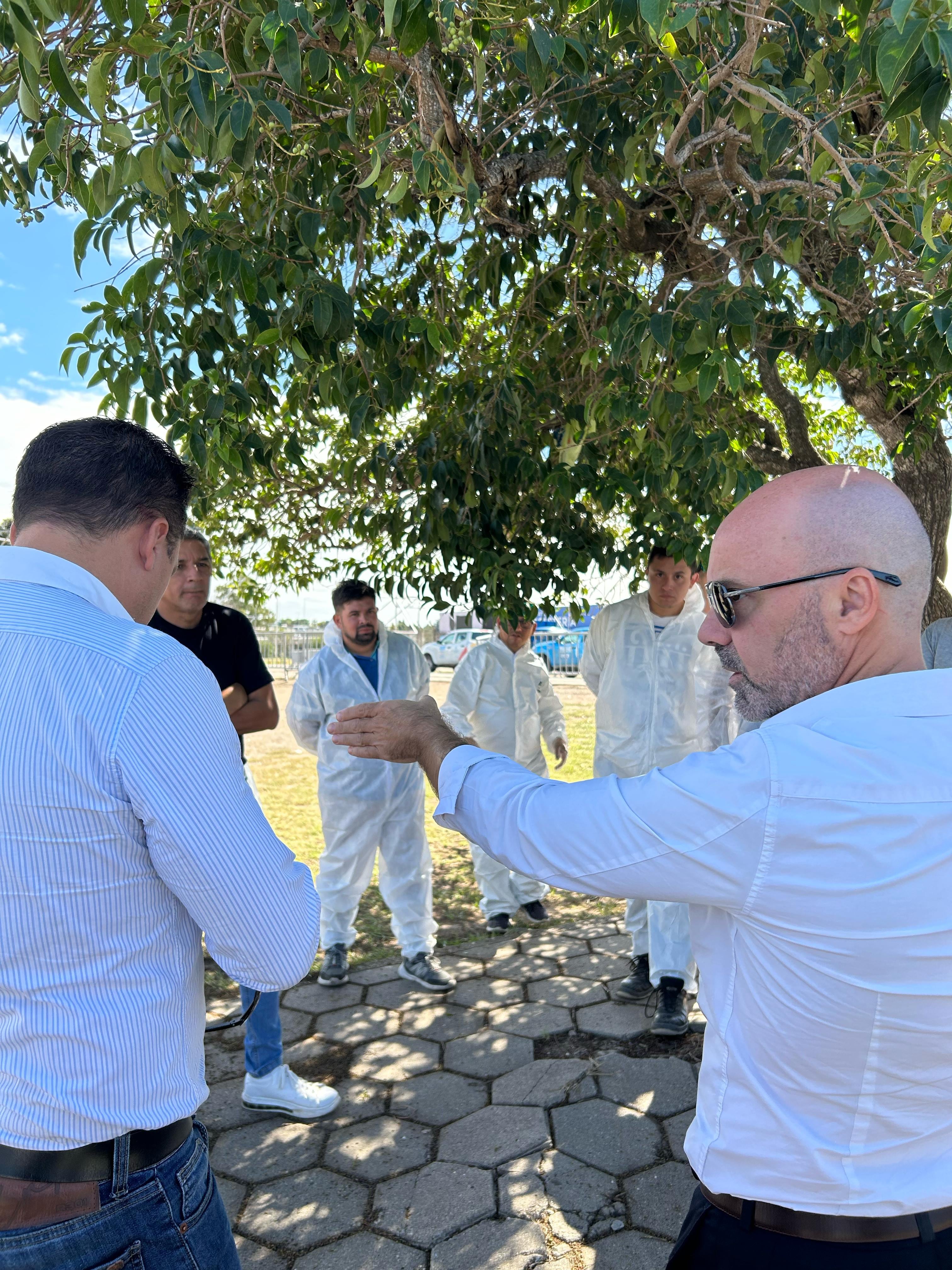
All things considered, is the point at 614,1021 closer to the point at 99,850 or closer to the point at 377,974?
the point at 377,974

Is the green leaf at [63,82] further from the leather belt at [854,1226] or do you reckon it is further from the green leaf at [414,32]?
the leather belt at [854,1226]

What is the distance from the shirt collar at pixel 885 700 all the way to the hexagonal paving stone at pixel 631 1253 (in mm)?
2042

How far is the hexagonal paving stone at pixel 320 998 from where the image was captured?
424 cm

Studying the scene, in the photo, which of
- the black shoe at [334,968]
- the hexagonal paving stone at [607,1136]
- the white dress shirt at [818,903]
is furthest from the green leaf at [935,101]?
the black shoe at [334,968]

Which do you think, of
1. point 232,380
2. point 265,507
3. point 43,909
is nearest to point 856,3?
point 232,380

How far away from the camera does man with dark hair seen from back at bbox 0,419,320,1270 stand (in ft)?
3.69

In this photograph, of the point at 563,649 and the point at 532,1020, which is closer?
the point at 532,1020

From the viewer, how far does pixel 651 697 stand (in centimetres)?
472

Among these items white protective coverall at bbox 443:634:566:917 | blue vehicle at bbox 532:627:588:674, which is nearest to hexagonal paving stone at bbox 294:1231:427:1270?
white protective coverall at bbox 443:634:566:917

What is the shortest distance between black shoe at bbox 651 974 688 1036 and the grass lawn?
3.04ft

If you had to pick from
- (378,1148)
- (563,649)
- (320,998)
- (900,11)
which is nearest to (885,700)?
(900,11)

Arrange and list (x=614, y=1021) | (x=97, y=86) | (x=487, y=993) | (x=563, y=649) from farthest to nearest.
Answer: (x=563, y=649) → (x=487, y=993) → (x=614, y=1021) → (x=97, y=86)

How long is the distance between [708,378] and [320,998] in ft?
11.3

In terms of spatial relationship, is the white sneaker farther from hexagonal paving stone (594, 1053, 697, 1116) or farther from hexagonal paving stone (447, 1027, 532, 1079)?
hexagonal paving stone (594, 1053, 697, 1116)
